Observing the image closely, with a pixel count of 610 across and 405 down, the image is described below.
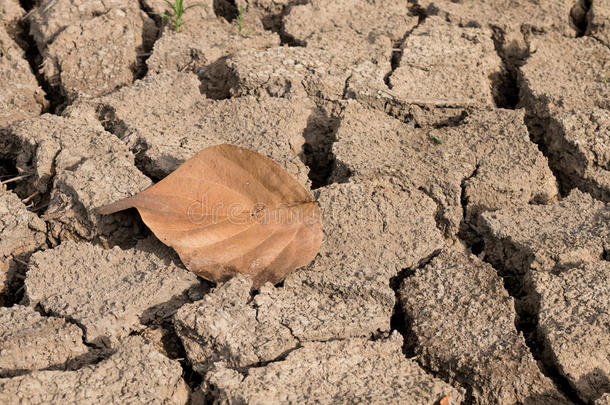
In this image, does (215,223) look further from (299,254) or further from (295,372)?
(295,372)

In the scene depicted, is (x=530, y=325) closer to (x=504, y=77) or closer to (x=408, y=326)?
(x=408, y=326)

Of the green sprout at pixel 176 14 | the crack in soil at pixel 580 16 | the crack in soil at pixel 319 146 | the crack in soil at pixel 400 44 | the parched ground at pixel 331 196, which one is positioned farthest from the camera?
the crack in soil at pixel 580 16

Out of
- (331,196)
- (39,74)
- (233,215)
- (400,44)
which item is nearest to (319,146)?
(331,196)

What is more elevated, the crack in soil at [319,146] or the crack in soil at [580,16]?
the crack in soil at [580,16]

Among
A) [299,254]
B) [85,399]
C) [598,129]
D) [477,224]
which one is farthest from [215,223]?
[598,129]

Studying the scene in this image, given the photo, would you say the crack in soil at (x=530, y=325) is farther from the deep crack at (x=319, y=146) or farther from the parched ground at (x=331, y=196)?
the deep crack at (x=319, y=146)

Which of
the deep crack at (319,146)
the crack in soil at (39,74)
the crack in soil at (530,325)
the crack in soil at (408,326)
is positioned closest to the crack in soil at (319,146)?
the deep crack at (319,146)

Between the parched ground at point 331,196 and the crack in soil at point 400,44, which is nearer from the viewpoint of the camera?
the parched ground at point 331,196
